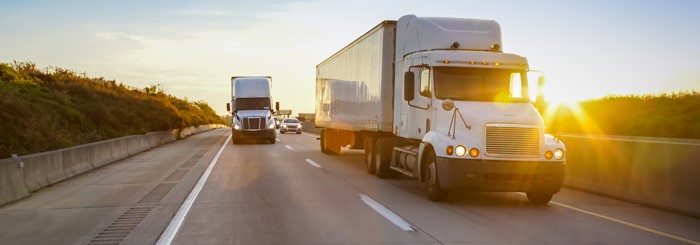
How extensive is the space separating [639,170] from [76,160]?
13.4m

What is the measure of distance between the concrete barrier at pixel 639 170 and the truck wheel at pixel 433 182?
12.3 ft

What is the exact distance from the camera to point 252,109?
33000 mm

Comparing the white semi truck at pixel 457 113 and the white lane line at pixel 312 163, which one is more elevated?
the white semi truck at pixel 457 113

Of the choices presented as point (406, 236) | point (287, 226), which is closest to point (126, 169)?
point (287, 226)

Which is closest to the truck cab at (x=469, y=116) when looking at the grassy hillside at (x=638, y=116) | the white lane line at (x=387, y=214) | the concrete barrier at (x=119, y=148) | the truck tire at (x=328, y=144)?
the white lane line at (x=387, y=214)

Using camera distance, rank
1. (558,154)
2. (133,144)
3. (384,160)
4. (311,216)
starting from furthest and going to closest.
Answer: (133,144)
(384,160)
(558,154)
(311,216)

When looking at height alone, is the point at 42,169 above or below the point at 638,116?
below

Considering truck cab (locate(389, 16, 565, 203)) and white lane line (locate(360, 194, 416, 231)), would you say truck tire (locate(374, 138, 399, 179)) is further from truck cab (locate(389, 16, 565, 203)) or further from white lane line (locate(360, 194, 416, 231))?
white lane line (locate(360, 194, 416, 231))

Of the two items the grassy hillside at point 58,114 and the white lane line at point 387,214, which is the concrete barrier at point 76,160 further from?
the white lane line at point 387,214

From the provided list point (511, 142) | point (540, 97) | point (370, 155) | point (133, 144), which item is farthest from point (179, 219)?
point (133, 144)

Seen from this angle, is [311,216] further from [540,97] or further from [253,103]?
[253,103]

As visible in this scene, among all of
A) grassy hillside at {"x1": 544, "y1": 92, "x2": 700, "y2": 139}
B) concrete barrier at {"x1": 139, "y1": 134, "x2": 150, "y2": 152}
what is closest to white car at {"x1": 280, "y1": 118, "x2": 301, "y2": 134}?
grassy hillside at {"x1": 544, "y1": 92, "x2": 700, "y2": 139}

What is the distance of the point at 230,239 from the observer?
7328mm

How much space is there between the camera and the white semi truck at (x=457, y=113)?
33.6 feet
